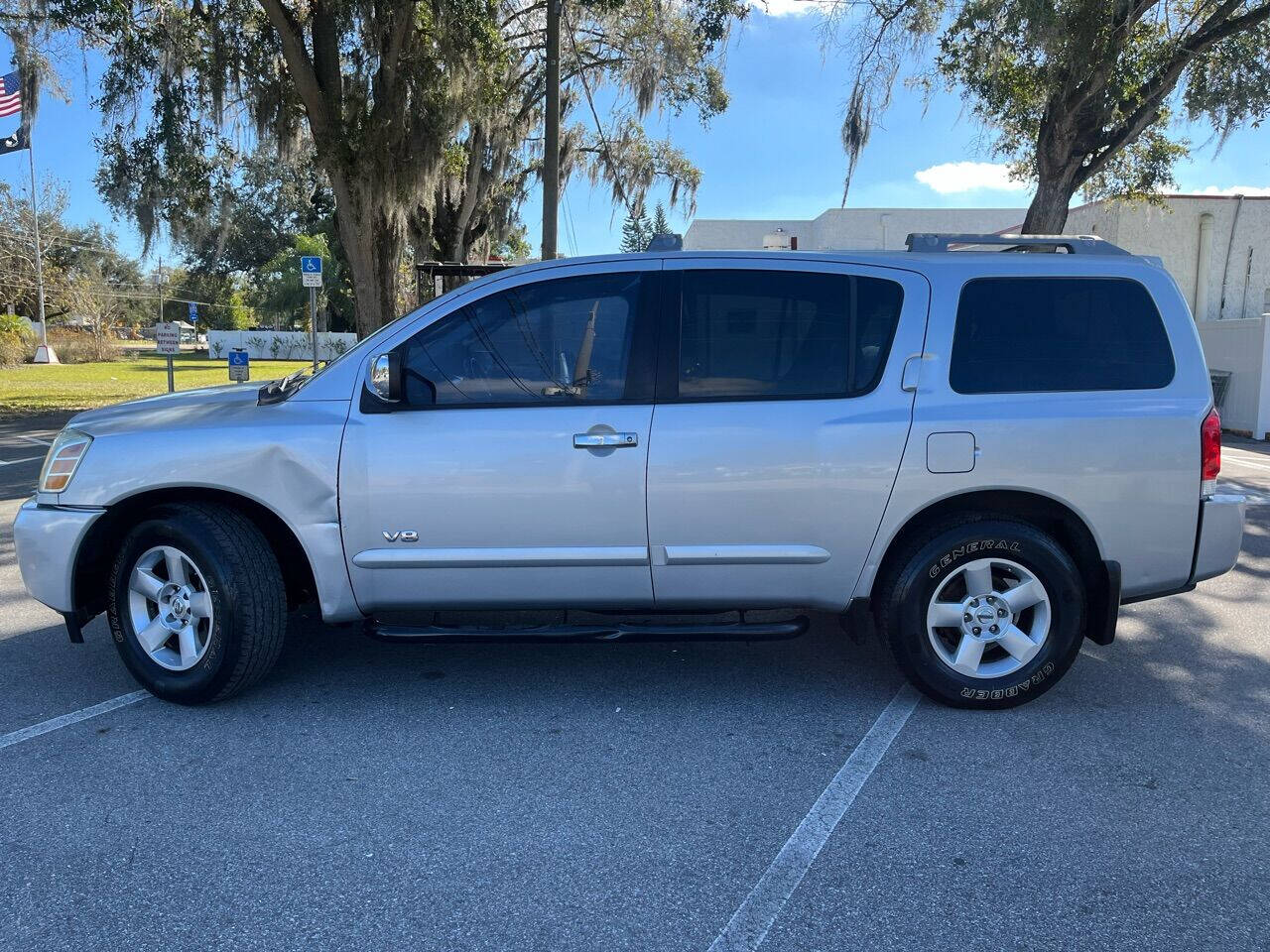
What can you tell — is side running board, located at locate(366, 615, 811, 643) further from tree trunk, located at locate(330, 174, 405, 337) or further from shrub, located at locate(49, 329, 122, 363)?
shrub, located at locate(49, 329, 122, 363)

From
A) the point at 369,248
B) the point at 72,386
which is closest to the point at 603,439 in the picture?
the point at 369,248

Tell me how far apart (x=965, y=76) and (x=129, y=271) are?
75911mm

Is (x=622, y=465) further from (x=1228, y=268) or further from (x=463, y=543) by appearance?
(x=1228, y=268)

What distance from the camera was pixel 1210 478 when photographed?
399 cm

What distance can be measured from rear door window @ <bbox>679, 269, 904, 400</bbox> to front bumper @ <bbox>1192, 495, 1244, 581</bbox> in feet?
5.05

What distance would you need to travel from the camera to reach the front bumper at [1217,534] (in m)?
3.98

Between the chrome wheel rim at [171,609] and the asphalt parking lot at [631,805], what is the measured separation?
0.89ft

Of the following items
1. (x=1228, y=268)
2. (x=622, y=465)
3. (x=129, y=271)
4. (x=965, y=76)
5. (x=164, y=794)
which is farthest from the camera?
(x=129, y=271)

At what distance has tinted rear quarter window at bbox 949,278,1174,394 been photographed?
13.1 ft

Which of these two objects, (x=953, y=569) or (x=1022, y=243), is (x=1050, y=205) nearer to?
(x=1022, y=243)

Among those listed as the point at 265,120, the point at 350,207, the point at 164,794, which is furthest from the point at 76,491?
the point at 265,120

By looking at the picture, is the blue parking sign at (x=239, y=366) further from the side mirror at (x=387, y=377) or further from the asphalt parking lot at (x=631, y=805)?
the side mirror at (x=387, y=377)

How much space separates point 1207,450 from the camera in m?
3.91

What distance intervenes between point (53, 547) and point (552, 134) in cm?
969
